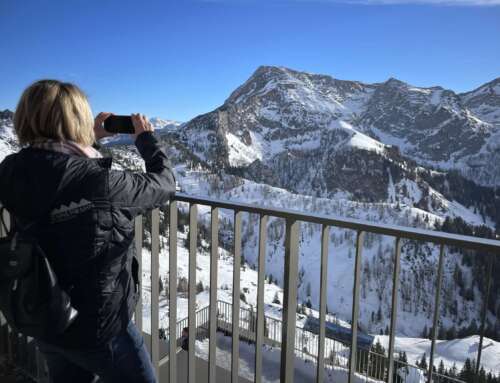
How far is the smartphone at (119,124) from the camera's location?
57.3 inches

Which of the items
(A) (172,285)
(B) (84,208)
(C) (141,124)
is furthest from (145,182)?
(A) (172,285)

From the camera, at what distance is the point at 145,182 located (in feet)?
3.90

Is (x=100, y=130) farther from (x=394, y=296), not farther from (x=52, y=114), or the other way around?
(x=394, y=296)

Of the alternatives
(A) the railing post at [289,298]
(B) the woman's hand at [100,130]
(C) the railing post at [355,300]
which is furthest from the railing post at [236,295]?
(B) the woman's hand at [100,130]

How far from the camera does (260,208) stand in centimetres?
170

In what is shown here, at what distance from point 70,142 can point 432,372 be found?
→ 1.45 m

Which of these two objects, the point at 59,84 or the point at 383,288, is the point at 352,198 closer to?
the point at 383,288

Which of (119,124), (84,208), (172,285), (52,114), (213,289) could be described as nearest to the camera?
(84,208)

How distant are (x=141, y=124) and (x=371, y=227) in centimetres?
91

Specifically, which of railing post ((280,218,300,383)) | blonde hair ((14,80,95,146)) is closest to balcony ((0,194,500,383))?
railing post ((280,218,300,383))

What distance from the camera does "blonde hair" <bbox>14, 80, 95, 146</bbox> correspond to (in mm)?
1170

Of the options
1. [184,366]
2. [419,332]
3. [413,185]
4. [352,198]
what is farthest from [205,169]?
[184,366]

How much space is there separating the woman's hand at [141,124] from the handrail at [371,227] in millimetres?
547

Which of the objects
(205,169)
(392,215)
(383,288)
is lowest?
(383,288)
